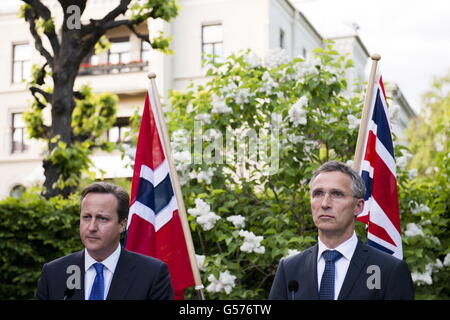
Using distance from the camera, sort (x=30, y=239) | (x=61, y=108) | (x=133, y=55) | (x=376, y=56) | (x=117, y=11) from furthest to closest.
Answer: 1. (x=133, y=55)
2. (x=61, y=108)
3. (x=117, y=11)
4. (x=30, y=239)
5. (x=376, y=56)

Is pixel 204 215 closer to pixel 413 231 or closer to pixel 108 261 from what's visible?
pixel 413 231

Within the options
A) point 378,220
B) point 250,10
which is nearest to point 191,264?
point 378,220

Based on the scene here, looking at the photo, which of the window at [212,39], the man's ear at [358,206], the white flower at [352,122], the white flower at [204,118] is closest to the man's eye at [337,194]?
the man's ear at [358,206]

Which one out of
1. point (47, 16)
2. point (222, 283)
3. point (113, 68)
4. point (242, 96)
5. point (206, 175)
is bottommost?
point (222, 283)

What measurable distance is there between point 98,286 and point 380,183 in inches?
117

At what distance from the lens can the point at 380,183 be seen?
A: 19.9 feet

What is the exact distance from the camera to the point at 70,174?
1163cm

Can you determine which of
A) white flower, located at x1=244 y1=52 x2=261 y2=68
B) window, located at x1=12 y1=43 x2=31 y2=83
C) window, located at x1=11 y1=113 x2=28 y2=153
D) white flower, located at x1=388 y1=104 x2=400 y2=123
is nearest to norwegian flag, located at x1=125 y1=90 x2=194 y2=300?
white flower, located at x1=244 y1=52 x2=261 y2=68

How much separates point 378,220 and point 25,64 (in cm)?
2533

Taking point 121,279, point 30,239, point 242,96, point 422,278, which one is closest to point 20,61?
point 30,239

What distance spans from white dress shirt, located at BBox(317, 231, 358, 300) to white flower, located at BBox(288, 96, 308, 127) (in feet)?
13.8

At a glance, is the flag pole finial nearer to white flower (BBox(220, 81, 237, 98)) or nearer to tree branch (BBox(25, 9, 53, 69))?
white flower (BBox(220, 81, 237, 98))

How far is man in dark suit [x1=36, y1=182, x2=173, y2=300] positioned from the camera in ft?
12.6
